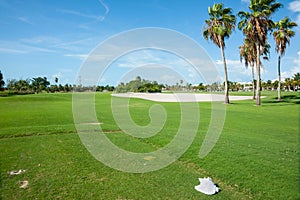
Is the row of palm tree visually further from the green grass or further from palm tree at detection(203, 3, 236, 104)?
the green grass

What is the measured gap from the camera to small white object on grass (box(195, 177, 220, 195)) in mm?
5953

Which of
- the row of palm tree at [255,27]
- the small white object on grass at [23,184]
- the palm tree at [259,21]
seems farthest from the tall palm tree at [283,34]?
the small white object on grass at [23,184]

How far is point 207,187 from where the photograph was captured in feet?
20.0

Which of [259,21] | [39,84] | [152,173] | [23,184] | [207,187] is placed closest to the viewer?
[207,187]

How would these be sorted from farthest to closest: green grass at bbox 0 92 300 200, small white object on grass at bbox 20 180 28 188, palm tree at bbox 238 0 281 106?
1. palm tree at bbox 238 0 281 106
2. small white object on grass at bbox 20 180 28 188
3. green grass at bbox 0 92 300 200

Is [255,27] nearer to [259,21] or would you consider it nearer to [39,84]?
[259,21]

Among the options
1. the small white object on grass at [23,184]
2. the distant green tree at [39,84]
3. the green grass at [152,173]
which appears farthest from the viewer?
the distant green tree at [39,84]

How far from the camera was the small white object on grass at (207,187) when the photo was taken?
5.95 metres

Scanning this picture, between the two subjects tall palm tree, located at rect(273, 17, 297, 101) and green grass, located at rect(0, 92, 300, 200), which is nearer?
green grass, located at rect(0, 92, 300, 200)

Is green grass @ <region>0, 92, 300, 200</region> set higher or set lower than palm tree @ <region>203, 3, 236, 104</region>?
lower

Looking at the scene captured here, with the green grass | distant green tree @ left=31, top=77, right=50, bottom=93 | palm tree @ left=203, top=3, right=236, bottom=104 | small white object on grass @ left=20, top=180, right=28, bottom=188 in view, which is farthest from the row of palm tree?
distant green tree @ left=31, top=77, right=50, bottom=93

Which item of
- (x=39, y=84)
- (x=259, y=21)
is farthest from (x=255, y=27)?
(x=39, y=84)

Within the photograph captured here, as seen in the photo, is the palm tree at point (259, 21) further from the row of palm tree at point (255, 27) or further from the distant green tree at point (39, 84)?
the distant green tree at point (39, 84)

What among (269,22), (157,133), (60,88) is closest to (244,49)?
(269,22)
